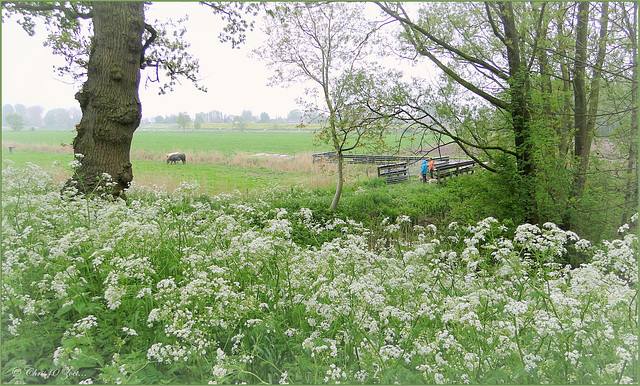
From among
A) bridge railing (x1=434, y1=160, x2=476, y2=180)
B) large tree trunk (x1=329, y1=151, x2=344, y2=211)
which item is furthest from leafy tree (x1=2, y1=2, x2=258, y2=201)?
bridge railing (x1=434, y1=160, x2=476, y2=180)

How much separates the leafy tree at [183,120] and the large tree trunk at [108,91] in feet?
11.0

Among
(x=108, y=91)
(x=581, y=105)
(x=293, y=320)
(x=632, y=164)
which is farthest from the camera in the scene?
(x=581, y=105)

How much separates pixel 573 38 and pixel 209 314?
8079mm

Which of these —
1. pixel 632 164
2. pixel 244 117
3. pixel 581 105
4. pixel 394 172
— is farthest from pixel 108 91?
pixel 632 164

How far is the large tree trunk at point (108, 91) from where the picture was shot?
629 cm

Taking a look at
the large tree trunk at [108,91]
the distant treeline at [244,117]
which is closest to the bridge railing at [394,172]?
the distant treeline at [244,117]

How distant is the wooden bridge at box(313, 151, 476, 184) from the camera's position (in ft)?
34.3

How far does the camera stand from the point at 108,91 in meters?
6.30

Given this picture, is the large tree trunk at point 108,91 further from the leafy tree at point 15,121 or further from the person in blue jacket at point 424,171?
the person in blue jacket at point 424,171

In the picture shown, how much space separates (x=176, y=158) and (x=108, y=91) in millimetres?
4518

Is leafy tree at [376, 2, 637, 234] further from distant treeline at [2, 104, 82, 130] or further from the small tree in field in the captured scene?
distant treeline at [2, 104, 82, 130]

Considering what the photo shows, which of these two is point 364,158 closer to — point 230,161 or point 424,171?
point 424,171

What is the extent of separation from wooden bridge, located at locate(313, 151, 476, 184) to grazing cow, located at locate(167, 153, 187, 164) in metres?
3.71

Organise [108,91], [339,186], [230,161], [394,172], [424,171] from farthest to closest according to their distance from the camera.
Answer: [424,171] < [394,172] < [230,161] < [339,186] < [108,91]
